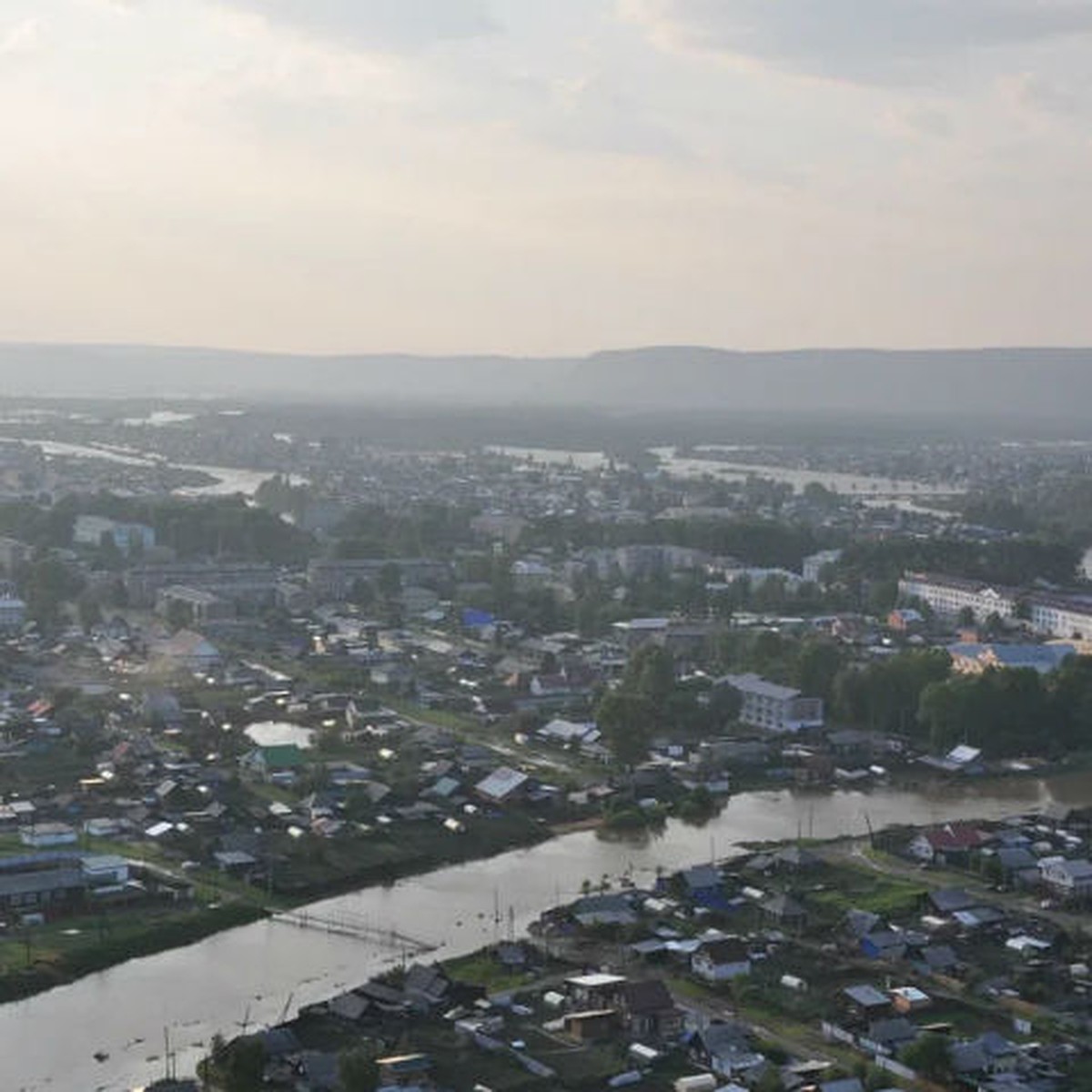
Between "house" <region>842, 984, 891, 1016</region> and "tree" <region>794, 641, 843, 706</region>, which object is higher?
"tree" <region>794, 641, 843, 706</region>

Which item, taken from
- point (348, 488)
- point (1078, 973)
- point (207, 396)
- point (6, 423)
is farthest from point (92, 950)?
point (207, 396)

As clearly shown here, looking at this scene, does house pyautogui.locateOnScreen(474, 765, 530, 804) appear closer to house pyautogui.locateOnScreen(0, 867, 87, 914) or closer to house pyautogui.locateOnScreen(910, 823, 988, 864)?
house pyautogui.locateOnScreen(910, 823, 988, 864)

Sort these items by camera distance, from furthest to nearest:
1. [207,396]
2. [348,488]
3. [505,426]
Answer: [207,396] → [505,426] → [348,488]

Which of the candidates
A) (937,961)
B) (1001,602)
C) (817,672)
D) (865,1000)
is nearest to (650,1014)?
(865,1000)

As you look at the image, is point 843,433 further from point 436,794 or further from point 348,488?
point 436,794

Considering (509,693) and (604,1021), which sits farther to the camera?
(509,693)

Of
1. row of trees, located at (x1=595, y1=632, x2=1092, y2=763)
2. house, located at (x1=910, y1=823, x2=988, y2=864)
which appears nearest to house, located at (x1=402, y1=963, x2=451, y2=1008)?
house, located at (x1=910, y1=823, x2=988, y2=864)
